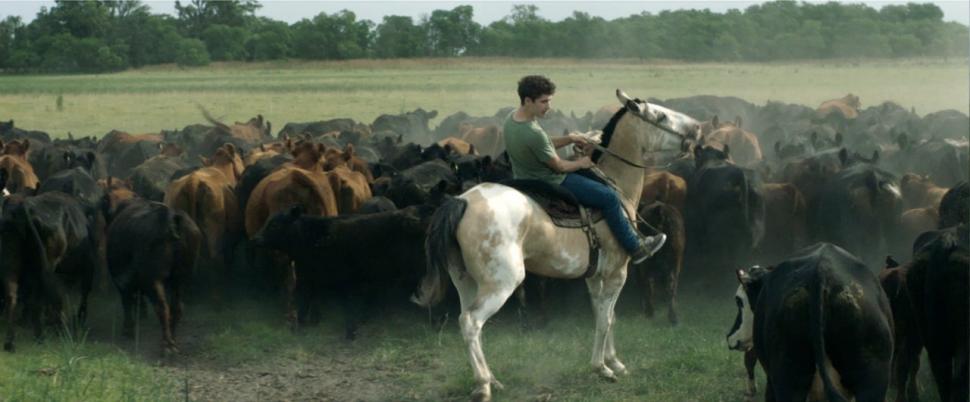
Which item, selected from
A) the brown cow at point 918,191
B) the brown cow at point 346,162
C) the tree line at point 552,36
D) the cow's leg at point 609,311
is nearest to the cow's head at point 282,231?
the brown cow at point 346,162

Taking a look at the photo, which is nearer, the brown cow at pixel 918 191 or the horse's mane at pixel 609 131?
the horse's mane at pixel 609 131

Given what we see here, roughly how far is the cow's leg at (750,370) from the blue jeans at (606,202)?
1307 mm

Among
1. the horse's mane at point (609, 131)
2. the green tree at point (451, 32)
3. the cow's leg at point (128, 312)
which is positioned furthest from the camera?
the green tree at point (451, 32)

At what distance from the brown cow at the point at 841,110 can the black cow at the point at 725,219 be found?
16073mm

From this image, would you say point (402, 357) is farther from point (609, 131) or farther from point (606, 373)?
point (609, 131)

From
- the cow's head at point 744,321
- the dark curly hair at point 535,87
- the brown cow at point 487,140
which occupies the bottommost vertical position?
the brown cow at point 487,140

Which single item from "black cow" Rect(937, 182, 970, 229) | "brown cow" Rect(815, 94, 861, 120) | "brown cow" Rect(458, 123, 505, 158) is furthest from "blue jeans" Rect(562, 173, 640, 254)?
"brown cow" Rect(815, 94, 861, 120)

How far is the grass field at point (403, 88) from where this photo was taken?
156 feet

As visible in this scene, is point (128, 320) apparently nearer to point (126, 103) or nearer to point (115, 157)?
point (115, 157)

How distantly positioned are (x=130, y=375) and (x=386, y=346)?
92.2 inches

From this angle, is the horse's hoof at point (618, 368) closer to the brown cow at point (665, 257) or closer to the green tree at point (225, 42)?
the brown cow at point (665, 257)

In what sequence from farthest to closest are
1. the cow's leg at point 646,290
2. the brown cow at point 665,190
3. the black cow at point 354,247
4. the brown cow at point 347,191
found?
the brown cow at point 665,190, the brown cow at point 347,191, the cow's leg at point 646,290, the black cow at point 354,247

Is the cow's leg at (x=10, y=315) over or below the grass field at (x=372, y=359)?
over

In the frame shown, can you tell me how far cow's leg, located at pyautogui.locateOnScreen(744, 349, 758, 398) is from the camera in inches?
379
